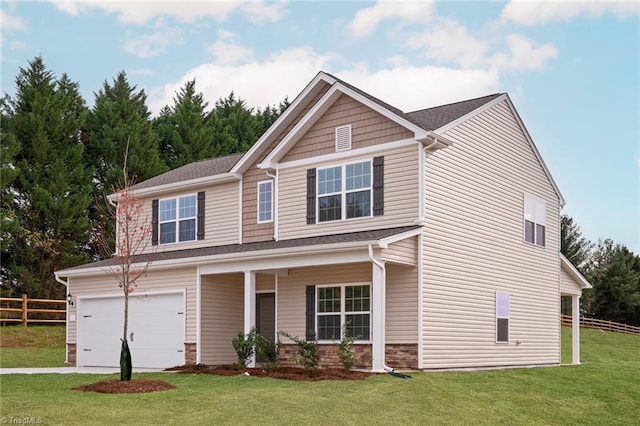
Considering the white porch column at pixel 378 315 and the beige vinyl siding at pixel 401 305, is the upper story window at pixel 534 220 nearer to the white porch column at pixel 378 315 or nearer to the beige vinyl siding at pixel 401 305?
the beige vinyl siding at pixel 401 305

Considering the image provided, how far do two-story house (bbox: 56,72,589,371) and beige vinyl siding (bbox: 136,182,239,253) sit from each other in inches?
1.8

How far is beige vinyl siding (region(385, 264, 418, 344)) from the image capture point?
1858cm

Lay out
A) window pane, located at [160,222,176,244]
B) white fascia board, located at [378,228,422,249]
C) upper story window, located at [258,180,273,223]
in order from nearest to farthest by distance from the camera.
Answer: white fascia board, located at [378,228,422,249] < upper story window, located at [258,180,273,223] < window pane, located at [160,222,176,244]

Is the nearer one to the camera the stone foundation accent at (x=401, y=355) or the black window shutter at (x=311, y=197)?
the stone foundation accent at (x=401, y=355)

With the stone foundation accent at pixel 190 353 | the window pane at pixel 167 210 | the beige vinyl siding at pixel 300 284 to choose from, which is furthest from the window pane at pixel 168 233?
the beige vinyl siding at pixel 300 284

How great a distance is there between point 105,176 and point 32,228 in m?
6.40

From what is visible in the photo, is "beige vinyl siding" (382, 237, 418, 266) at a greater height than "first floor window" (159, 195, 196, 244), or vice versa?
"first floor window" (159, 195, 196, 244)

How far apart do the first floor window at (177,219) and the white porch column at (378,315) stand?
8.53 meters

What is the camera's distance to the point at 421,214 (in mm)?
18828

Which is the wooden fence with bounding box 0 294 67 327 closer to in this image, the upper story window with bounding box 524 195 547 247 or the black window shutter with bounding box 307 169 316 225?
the black window shutter with bounding box 307 169 316 225

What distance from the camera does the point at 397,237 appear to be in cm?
1778

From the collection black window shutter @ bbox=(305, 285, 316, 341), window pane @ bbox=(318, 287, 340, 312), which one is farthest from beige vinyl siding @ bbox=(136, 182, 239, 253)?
window pane @ bbox=(318, 287, 340, 312)

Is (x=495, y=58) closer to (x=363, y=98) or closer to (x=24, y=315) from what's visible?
(x=363, y=98)

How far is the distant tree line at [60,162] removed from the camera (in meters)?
35.1
